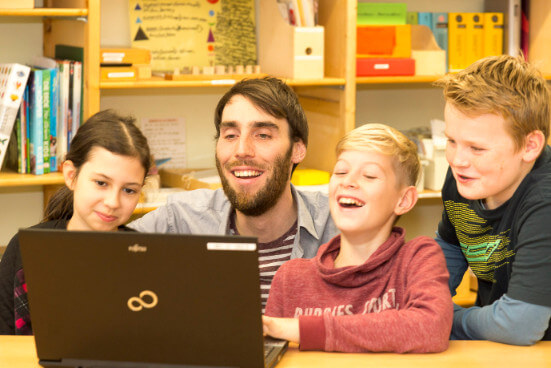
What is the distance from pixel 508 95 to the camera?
151 cm

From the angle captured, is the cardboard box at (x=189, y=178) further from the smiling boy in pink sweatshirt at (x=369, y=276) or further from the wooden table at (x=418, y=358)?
the wooden table at (x=418, y=358)

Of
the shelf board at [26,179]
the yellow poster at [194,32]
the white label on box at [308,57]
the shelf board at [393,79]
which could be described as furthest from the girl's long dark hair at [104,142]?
the shelf board at [393,79]

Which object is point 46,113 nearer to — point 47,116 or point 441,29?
point 47,116

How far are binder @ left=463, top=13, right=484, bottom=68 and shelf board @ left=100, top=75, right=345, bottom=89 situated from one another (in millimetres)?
691

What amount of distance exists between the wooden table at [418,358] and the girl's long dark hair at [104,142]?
613 mm

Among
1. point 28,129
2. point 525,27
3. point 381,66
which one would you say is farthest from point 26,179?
point 525,27

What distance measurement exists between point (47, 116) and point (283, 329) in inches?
60.4

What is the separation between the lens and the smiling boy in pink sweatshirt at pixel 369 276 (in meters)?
1.32

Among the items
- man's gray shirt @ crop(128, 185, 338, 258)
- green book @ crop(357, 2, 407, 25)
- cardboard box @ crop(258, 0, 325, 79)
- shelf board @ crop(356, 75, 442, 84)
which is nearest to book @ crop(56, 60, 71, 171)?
man's gray shirt @ crop(128, 185, 338, 258)

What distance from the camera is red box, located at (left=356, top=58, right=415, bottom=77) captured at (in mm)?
2898

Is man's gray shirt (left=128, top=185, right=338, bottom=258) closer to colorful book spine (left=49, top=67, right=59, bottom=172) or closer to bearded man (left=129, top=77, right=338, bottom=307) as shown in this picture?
bearded man (left=129, top=77, right=338, bottom=307)

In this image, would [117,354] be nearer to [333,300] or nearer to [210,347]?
[210,347]

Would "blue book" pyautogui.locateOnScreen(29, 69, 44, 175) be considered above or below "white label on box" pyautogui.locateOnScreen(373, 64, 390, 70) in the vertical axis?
below

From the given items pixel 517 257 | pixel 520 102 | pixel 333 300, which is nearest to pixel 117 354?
pixel 333 300
